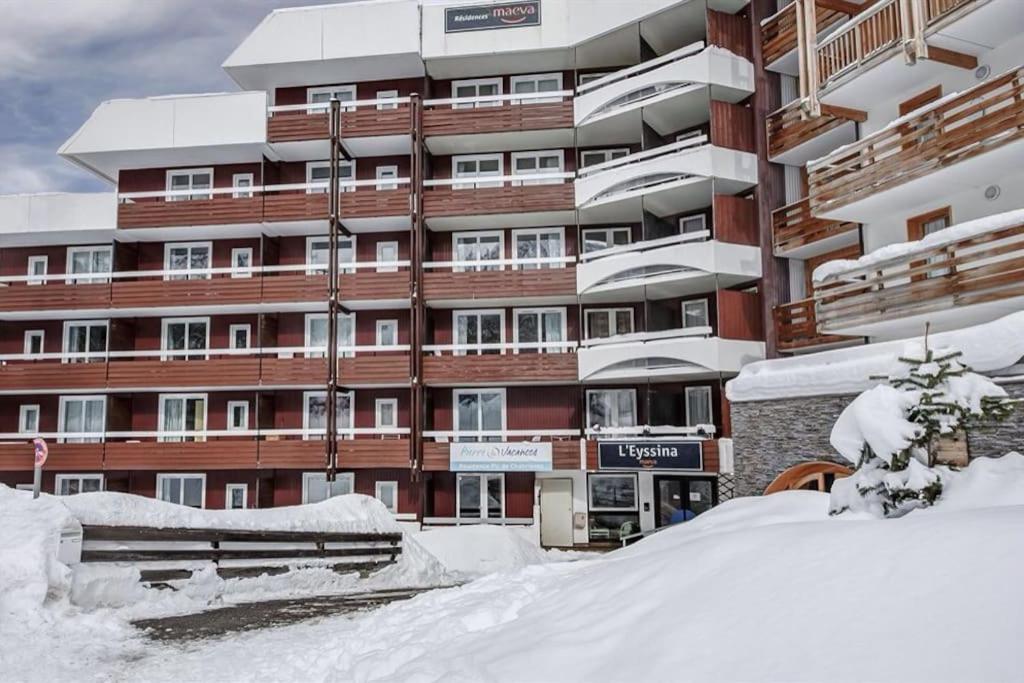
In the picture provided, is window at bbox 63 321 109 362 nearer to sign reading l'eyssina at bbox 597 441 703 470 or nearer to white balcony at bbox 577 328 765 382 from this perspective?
white balcony at bbox 577 328 765 382

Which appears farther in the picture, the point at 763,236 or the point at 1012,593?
the point at 763,236

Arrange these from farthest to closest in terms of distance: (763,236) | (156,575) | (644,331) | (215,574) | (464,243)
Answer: (464,243)
(644,331)
(763,236)
(215,574)
(156,575)

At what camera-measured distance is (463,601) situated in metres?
10.9

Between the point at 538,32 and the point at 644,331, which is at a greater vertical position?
the point at 538,32

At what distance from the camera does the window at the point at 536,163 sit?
3092 centimetres

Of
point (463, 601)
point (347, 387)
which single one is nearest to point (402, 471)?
point (347, 387)

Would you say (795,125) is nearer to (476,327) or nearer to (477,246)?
(477,246)

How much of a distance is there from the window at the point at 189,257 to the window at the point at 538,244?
1249cm

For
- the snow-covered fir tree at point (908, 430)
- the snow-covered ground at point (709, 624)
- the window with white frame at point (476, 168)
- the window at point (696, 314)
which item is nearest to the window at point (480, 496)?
the window at point (696, 314)

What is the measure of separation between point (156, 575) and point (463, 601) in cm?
575

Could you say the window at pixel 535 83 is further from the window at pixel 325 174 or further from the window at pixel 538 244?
the window at pixel 325 174

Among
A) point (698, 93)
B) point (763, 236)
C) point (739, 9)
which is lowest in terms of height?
point (763, 236)

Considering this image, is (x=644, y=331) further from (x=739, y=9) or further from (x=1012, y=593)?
(x=1012, y=593)

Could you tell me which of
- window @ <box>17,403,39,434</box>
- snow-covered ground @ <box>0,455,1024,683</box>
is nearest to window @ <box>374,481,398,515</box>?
window @ <box>17,403,39,434</box>
